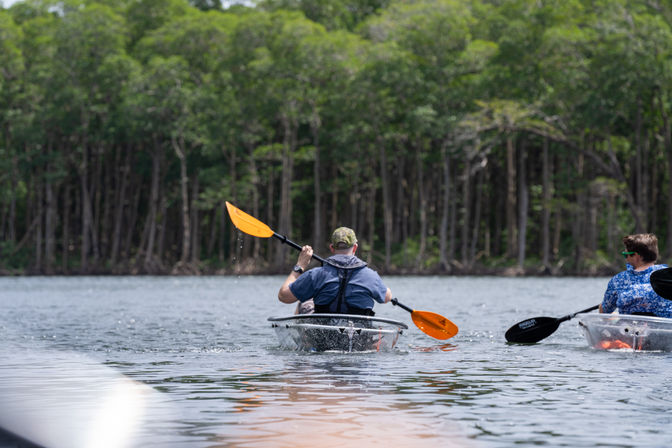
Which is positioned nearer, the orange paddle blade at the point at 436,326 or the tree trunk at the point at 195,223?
the orange paddle blade at the point at 436,326

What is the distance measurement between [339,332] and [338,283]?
24.3 inches

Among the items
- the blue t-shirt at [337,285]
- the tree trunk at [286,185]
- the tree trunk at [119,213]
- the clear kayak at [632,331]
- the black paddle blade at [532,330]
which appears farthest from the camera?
the tree trunk at [119,213]

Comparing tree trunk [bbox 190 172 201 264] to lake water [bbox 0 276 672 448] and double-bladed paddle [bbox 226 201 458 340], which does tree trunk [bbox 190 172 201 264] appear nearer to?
lake water [bbox 0 276 672 448]

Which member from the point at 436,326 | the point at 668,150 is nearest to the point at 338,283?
the point at 436,326

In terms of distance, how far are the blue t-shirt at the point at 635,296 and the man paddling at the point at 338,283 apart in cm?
297

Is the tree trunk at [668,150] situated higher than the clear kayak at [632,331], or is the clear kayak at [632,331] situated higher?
the tree trunk at [668,150]

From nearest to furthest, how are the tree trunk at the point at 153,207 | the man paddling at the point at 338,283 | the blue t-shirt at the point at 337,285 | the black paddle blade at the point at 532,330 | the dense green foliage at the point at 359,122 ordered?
the man paddling at the point at 338,283
the blue t-shirt at the point at 337,285
the black paddle blade at the point at 532,330
the dense green foliage at the point at 359,122
the tree trunk at the point at 153,207

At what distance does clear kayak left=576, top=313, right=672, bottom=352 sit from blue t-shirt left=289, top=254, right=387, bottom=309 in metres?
2.92

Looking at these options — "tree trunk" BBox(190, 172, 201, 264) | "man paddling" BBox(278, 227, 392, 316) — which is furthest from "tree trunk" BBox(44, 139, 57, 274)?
"man paddling" BBox(278, 227, 392, 316)

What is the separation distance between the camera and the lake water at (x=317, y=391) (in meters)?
Result: 7.88

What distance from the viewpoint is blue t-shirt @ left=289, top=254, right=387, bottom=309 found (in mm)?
13328

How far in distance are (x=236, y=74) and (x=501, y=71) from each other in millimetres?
13916

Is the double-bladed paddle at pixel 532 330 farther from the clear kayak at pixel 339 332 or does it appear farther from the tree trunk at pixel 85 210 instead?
the tree trunk at pixel 85 210

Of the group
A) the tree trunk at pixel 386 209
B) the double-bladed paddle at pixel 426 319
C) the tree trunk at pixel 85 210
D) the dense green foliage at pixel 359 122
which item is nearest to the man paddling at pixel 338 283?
the double-bladed paddle at pixel 426 319
